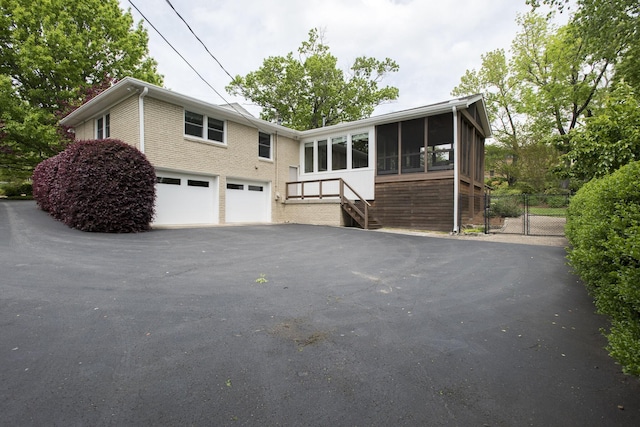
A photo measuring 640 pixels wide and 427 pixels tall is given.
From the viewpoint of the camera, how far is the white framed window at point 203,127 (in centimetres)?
1197

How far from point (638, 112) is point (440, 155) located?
6.25 meters

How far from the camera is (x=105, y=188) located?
8.17m

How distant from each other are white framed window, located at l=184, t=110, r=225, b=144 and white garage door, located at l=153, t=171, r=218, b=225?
173cm

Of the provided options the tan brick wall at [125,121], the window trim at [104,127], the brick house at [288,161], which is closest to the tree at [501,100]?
the brick house at [288,161]

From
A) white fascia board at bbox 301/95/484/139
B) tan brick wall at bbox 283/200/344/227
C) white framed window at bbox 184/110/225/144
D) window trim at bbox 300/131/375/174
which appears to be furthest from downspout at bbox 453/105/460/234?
white framed window at bbox 184/110/225/144

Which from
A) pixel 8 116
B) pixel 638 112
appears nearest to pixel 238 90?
pixel 8 116

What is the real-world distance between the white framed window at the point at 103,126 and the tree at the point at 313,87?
14.7 meters

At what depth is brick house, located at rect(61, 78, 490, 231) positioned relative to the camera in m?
11.2

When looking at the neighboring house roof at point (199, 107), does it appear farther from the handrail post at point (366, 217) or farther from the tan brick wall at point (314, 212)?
the handrail post at point (366, 217)

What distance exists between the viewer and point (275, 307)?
3586 mm

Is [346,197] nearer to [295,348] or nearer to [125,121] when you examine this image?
[125,121]

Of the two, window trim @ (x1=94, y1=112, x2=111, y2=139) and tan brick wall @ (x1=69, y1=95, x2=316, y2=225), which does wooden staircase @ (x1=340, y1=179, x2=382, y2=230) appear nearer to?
tan brick wall @ (x1=69, y1=95, x2=316, y2=225)

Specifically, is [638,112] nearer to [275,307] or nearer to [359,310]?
[359,310]

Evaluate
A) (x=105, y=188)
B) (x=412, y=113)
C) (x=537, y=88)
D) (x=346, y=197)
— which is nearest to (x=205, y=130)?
(x=105, y=188)
